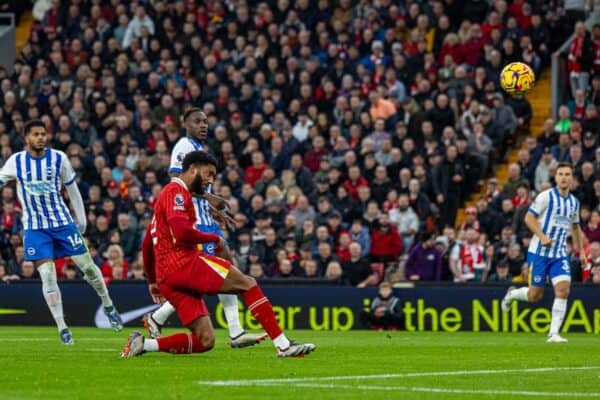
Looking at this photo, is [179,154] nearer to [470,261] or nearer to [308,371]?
[308,371]

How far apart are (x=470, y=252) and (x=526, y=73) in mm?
4850

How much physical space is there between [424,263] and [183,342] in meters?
11.7

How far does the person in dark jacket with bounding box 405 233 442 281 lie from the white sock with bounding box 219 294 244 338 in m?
8.80

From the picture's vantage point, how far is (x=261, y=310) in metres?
12.1

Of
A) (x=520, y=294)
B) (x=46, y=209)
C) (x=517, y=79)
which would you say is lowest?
(x=520, y=294)

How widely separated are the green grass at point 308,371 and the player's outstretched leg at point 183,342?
0.11 m

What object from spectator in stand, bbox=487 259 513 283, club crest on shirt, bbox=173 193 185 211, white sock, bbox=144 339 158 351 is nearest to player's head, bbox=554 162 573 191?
spectator in stand, bbox=487 259 513 283

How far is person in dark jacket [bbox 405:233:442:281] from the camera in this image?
23516mm

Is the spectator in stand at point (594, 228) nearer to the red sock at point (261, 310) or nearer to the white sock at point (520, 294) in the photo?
the white sock at point (520, 294)

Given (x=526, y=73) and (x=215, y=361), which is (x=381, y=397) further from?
(x=526, y=73)

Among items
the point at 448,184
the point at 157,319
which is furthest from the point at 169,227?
the point at 448,184

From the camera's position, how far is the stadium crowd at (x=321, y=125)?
24.3 m

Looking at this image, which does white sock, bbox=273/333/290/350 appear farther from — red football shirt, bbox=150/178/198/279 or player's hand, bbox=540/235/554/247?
player's hand, bbox=540/235/554/247

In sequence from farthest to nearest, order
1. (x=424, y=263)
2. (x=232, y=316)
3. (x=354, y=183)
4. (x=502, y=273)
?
1. (x=354, y=183)
2. (x=424, y=263)
3. (x=502, y=273)
4. (x=232, y=316)
